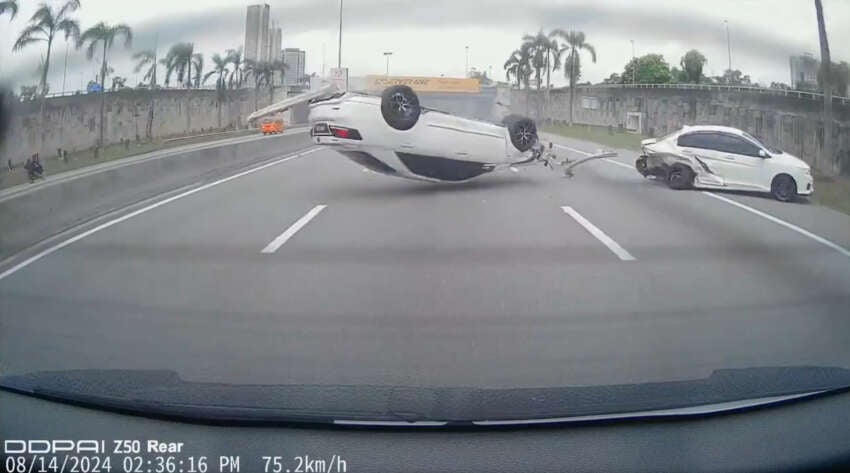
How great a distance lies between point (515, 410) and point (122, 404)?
2011 millimetres

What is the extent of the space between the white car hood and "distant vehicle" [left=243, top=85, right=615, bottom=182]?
2.95 meters

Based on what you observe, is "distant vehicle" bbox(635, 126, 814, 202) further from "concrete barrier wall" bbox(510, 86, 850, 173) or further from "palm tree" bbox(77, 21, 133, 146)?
"palm tree" bbox(77, 21, 133, 146)

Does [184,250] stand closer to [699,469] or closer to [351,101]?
[351,101]

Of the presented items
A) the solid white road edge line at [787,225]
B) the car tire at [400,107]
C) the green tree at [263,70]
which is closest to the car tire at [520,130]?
the solid white road edge line at [787,225]

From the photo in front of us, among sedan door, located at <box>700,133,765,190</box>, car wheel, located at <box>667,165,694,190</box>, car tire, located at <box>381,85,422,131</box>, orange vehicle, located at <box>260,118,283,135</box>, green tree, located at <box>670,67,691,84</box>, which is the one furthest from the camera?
orange vehicle, located at <box>260,118,283,135</box>

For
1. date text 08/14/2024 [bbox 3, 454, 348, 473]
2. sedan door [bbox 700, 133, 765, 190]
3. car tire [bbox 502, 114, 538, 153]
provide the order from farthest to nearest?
car tire [bbox 502, 114, 538, 153] < sedan door [bbox 700, 133, 765, 190] < date text 08/14/2024 [bbox 3, 454, 348, 473]

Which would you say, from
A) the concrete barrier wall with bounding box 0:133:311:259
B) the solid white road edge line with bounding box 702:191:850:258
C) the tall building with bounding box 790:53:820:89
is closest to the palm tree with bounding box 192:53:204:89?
the concrete barrier wall with bounding box 0:133:311:259

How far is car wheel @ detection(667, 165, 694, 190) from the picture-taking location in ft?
36.5

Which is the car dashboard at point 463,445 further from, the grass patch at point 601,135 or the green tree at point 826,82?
the grass patch at point 601,135

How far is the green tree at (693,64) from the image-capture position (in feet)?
28.7

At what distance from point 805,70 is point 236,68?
→ 258 inches

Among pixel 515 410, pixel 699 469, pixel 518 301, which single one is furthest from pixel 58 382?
pixel 518 301

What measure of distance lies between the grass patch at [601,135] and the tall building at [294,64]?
160 inches

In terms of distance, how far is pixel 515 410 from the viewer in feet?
13.2
